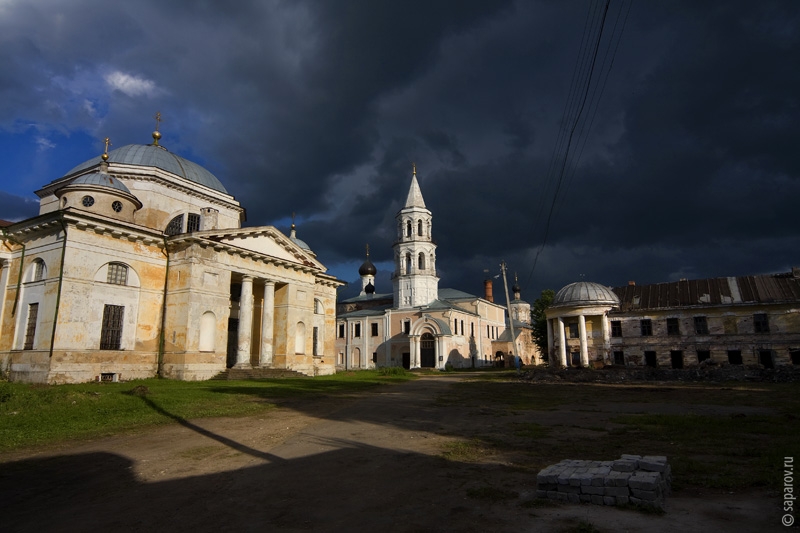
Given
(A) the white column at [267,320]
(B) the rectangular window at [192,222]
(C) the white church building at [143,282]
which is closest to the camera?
(C) the white church building at [143,282]

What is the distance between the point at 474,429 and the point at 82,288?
2073 centimetres

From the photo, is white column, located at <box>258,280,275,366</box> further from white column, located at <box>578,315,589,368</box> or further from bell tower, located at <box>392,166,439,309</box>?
bell tower, located at <box>392,166,439,309</box>

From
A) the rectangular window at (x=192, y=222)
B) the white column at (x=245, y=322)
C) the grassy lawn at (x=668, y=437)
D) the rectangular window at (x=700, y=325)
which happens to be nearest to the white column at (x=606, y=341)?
the rectangular window at (x=700, y=325)

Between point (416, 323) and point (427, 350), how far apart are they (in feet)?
10.6

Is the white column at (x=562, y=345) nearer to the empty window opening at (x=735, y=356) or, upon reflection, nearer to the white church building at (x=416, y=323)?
the empty window opening at (x=735, y=356)

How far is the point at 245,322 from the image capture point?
94.6 ft

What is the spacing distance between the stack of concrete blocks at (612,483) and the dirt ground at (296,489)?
0.15m

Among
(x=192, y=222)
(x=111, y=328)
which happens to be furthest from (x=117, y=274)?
(x=192, y=222)

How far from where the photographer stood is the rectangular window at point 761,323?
3497 cm

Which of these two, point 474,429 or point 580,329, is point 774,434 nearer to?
point 474,429

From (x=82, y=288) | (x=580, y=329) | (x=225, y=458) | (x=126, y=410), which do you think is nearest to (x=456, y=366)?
(x=580, y=329)

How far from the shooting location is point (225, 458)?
8.45 m

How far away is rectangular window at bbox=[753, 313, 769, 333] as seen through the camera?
3497 cm

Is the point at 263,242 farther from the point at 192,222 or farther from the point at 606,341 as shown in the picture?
the point at 606,341
